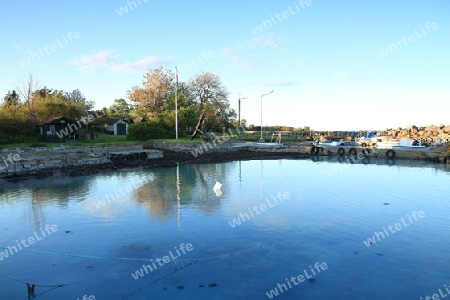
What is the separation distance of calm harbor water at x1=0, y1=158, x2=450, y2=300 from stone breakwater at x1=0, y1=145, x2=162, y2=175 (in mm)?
4851

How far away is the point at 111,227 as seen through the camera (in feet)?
36.0

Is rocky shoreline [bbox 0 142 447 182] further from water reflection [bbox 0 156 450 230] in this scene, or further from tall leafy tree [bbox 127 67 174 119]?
tall leafy tree [bbox 127 67 174 119]

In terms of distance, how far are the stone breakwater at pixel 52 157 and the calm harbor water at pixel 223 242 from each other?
4851 mm

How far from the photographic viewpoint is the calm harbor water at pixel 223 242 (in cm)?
706

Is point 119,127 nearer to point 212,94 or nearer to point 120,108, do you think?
point 212,94

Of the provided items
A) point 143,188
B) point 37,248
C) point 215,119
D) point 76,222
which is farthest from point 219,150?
point 37,248

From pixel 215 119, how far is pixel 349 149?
71.7 feet

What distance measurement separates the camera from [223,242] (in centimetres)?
959

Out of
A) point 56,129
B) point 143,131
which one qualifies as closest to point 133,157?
point 56,129

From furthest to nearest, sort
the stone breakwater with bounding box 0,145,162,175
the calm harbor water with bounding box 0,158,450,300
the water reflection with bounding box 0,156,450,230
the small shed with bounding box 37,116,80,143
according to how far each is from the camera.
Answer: the small shed with bounding box 37,116,80,143 < the stone breakwater with bounding box 0,145,162,175 < the water reflection with bounding box 0,156,450,230 < the calm harbor water with bounding box 0,158,450,300

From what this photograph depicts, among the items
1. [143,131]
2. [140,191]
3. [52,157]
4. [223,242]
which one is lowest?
[223,242]

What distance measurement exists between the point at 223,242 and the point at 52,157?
67.2ft

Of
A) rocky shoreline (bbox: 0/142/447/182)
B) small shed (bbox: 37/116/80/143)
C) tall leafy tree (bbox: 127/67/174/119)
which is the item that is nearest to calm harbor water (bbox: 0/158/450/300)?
rocky shoreline (bbox: 0/142/447/182)

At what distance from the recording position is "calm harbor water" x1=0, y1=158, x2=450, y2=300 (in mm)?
7062
